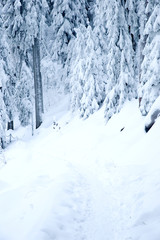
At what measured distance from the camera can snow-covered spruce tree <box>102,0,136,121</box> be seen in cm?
1261

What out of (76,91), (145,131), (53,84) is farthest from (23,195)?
(53,84)

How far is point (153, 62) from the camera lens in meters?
8.97

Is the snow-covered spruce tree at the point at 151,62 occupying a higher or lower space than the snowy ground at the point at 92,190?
higher

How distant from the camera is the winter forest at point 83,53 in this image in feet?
33.1

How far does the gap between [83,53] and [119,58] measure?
13.1 ft

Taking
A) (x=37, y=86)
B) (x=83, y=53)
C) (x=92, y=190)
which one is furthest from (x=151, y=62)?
(x=37, y=86)

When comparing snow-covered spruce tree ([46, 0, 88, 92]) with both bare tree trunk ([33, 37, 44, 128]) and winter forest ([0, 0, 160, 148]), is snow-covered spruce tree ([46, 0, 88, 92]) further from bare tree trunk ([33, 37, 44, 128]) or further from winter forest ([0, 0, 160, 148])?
bare tree trunk ([33, 37, 44, 128])

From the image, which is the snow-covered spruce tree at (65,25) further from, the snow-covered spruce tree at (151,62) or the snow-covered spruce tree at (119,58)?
the snow-covered spruce tree at (151,62)

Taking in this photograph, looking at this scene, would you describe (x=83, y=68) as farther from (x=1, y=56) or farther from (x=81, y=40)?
(x=1, y=56)

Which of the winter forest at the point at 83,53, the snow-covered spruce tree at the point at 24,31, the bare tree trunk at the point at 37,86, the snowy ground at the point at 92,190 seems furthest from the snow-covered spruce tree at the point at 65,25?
the snowy ground at the point at 92,190

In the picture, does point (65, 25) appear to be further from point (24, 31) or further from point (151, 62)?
point (151, 62)

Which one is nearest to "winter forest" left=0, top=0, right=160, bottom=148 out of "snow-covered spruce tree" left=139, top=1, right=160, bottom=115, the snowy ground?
"snow-covered spruce tree" left=139, top=1, right=160, bottom=115

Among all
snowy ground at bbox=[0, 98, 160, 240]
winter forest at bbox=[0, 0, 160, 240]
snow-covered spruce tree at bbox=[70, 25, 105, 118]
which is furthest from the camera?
snow-covered spruce tree at bbox=[70, 25, 105, 118]

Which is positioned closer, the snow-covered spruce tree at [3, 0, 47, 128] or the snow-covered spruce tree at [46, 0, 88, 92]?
the snow-covered spruce tree at [3, 0, 47, 128]
